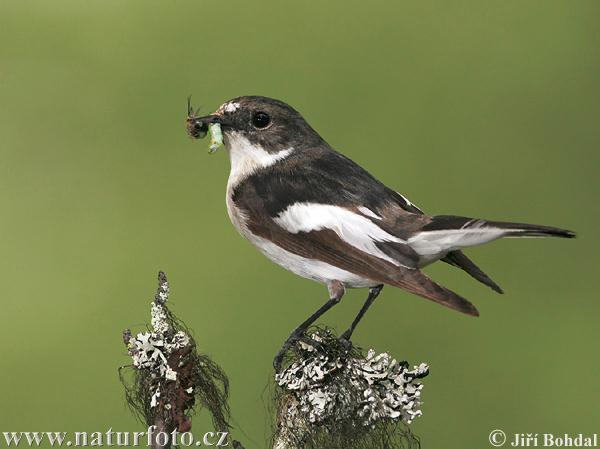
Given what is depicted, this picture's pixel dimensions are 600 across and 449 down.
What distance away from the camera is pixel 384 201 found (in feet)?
7.57

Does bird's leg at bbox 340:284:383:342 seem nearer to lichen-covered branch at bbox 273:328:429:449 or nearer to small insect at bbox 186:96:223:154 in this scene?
lichen-covered branch at bbox 273:328:429:449

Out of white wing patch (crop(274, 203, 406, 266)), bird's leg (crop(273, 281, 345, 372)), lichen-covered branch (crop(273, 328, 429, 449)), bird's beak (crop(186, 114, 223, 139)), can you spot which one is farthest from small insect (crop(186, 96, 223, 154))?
lichen-covered branch (crop(273, 328, 429, 449))

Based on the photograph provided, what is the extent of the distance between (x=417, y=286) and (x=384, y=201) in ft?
1.22

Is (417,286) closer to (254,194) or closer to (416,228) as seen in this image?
(416,228)

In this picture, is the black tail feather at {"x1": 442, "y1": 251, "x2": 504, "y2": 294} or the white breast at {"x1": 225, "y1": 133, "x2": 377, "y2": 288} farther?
the black tail feather at {"x1": 442, "y1": 251, "x2": 504, "y2": 294}

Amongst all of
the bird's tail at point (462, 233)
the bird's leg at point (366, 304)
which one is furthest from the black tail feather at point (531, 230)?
the bird's leg at point (366, 304)

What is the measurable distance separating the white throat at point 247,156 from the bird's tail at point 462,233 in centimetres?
45

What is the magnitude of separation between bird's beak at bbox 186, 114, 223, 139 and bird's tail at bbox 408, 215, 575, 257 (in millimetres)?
615

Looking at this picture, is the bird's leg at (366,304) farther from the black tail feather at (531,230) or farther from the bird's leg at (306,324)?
the black tail feather at (531,230)

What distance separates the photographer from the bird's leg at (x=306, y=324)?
7.00ft

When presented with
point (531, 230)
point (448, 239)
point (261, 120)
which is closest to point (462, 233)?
point (448, 239)

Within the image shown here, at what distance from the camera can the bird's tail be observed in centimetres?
195

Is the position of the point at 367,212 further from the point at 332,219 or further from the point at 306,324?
the point at 306,324

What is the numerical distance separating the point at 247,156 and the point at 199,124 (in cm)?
15
